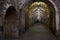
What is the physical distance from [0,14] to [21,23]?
5735 millimetres

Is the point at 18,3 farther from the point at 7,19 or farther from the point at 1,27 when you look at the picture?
the point at 1,27

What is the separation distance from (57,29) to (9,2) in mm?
5083

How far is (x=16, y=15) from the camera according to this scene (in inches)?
570

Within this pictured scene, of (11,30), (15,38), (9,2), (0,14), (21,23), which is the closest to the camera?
(0,14)

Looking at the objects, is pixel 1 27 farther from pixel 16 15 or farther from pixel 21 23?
pixel 21 23

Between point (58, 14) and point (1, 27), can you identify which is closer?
point (1, 27)

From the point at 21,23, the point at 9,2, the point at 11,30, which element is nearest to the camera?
the point at 9,2

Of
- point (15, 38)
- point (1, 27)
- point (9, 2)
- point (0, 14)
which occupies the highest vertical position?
point (9, 2)

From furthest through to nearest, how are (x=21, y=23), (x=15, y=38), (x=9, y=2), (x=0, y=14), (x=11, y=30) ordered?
(x=21, y=23) → (x=11, y=30) → (x=15, y=38) → (x=9, y=2) → (x=0, y=14)

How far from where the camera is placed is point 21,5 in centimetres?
1568

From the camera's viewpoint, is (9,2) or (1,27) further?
(9,2)

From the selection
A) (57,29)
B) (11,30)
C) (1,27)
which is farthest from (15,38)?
(57,29)

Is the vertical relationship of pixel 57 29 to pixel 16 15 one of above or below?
below

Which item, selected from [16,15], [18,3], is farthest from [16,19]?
[18,3]
